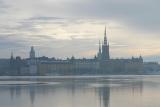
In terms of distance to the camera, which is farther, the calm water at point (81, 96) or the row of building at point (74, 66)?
the row of building at point (74, 66)

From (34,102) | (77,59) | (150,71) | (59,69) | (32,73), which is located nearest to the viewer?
(34,102)

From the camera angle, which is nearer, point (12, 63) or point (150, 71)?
point (12, 63)

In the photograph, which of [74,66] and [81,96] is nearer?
[81,96]

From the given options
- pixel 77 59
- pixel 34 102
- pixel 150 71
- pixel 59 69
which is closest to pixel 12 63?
pixel 59 69

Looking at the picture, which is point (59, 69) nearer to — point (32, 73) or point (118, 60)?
point (32, 73)

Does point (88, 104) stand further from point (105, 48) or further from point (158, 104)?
point (105, 48)

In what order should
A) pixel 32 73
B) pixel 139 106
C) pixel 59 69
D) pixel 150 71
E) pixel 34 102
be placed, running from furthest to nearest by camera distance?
pixel 150 71
pixel 59 69
pixel 32 73
pixel 34 102
pixel 139 106

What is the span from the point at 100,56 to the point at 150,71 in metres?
Result: 28.2

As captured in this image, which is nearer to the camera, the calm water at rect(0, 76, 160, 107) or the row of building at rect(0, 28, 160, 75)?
the calm water at rect(0, 76, 160, 107)

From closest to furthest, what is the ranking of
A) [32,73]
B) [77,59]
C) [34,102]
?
1. [34,102]
2. [32,73]
3. [77,59]

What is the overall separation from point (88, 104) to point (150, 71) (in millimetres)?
163120

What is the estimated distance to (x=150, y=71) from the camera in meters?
189

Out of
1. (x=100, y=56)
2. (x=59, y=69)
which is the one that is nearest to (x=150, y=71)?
(x=100, y=56)

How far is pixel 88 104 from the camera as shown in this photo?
95.5 ft
